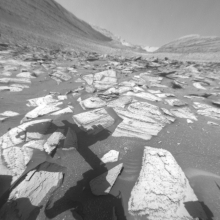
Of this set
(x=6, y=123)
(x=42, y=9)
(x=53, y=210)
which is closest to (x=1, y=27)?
(x=6, y=123)

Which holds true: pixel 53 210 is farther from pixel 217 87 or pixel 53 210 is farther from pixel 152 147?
pixel 217 87

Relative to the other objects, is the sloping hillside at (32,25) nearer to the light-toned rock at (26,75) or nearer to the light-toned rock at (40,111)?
the light-toned rock at (26,75)

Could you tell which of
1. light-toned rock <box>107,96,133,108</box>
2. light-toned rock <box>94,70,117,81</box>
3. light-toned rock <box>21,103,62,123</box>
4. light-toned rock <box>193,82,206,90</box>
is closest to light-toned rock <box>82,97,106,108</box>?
light-toned rock <box>107,96,133,108</box>

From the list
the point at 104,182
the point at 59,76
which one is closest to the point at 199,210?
the point at 104,182

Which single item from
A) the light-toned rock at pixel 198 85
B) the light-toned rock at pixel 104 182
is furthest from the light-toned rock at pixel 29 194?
the light-toned rock at pixel 198 85

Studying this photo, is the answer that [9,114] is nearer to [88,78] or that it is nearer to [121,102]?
[121,102]

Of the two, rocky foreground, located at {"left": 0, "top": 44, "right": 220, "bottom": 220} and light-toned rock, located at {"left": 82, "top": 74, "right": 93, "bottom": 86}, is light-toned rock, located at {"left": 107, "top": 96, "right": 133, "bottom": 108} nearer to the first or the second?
rocky foreground, located at {"left": 0, "top": 44, "right": 220, "bottom": 220}
